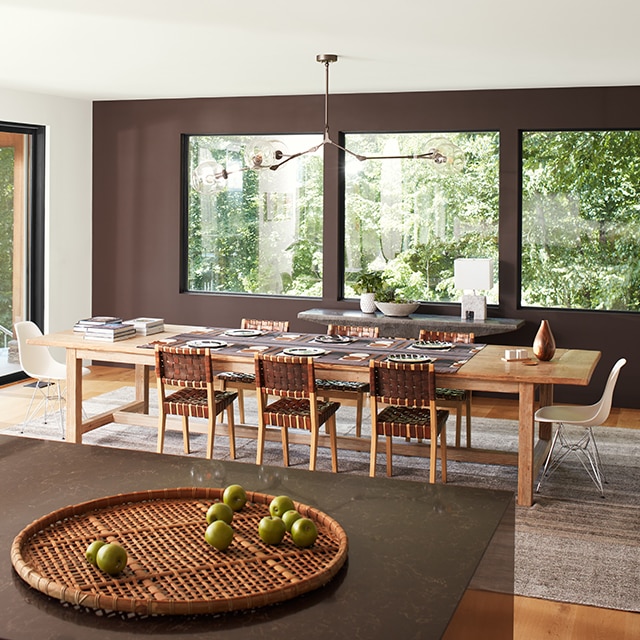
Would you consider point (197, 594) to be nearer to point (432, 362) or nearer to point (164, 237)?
point (432, 362)

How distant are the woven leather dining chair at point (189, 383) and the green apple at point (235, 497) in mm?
3361

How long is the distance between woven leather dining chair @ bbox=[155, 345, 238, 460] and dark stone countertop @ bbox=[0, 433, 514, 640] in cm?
275

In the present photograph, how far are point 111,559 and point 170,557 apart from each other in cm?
17

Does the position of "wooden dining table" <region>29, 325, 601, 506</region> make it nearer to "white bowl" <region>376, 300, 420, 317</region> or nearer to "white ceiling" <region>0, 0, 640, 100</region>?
"white bowl" <region>376, 300, 420, 317</region>

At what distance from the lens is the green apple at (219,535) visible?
→ 195 centimetres

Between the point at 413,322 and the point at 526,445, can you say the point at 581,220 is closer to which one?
the point at 413,322

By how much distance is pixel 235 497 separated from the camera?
221 centimetres

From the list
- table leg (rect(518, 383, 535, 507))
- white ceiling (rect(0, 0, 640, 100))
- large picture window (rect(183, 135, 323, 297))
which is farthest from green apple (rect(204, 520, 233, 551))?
large picture window (rect(183, 135, 323, 297))

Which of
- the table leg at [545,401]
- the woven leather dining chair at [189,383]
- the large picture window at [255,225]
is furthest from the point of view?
the large picture window at [255,225]

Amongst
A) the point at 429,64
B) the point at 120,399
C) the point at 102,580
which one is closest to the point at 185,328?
the point at 120,399

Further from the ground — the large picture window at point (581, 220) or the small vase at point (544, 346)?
the large picture window at point (581, 220)

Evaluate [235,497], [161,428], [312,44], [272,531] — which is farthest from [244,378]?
[272,531]

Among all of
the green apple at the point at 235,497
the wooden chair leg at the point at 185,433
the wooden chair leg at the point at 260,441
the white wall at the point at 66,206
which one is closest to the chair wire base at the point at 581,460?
the wooden chair leg at the point at 260,441

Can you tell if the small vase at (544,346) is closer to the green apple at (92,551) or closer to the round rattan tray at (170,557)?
the round rattan tray at (170,557)
